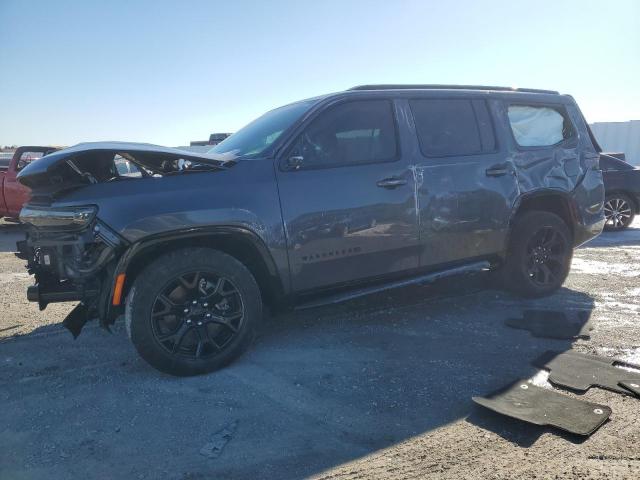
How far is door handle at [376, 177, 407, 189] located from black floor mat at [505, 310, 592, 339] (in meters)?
1.66

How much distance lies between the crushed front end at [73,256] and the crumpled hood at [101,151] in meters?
0.24

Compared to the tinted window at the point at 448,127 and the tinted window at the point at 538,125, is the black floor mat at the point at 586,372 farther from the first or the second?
the tinted window at the point at 538,125

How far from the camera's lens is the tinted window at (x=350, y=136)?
3889 millimetres

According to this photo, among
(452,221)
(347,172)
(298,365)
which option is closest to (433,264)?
(452,221)

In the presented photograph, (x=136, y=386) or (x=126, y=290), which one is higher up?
(x=126, y=290)

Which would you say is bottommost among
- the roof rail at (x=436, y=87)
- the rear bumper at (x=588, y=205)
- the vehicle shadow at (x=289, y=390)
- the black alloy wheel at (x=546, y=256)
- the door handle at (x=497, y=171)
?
the vehicle shadow at (x=289, y=390)

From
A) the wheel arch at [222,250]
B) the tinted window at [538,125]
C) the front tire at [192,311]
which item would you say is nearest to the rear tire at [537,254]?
the tinted window at [538,125]

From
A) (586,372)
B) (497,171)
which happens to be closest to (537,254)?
(497,171)

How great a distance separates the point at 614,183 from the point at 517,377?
7.77 metres

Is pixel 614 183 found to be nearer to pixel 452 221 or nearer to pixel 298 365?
pixel 452 221

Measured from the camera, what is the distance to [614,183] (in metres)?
9.45

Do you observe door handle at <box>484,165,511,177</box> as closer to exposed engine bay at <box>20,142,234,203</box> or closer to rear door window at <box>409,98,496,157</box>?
rear door window at <box>409,98,496,157</box>

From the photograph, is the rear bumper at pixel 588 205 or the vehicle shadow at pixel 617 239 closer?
the rear bumper at pixel 588 205

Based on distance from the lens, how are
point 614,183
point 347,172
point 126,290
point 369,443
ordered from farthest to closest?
point 614,183, point 347,172, point 126,290, point 369,443
